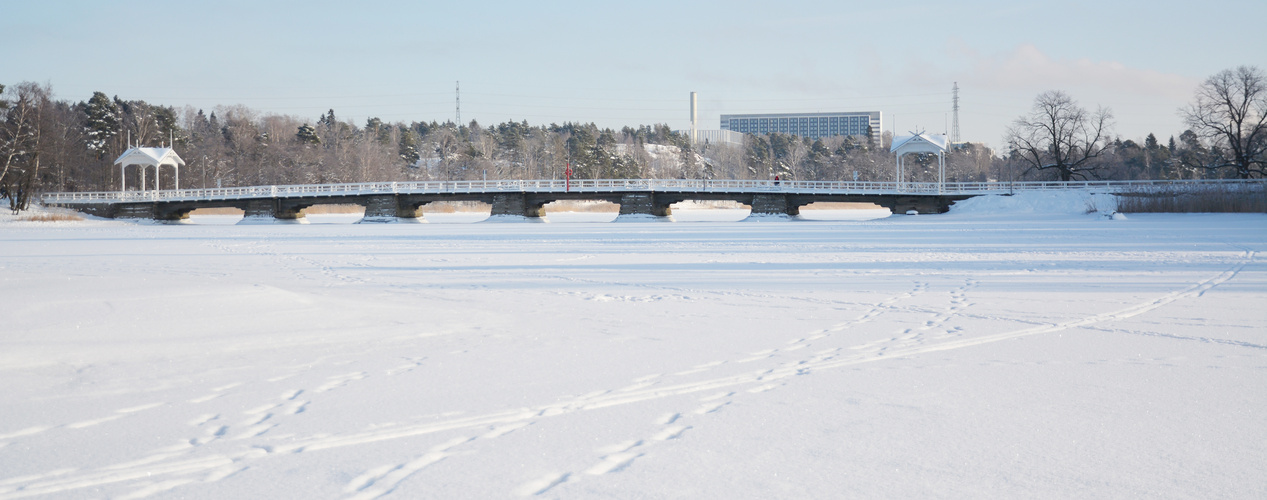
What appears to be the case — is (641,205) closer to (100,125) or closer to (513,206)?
(513,206)

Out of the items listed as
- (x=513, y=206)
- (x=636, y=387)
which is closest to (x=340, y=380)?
(x=636, y=387)

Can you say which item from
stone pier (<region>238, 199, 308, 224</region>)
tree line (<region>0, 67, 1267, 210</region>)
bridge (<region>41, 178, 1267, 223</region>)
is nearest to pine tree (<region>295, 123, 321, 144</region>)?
tree line (<region>0, 67, 1267, 210</region>)

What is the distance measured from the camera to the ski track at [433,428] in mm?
4461

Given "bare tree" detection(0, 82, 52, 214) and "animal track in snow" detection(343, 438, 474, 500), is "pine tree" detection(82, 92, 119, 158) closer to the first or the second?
"bare tree" detection(0, 82, 52, 214)

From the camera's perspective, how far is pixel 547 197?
59.1 m

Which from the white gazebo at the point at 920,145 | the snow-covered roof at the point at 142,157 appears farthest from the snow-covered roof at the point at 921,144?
the snow-covered roof at the point at 142,157

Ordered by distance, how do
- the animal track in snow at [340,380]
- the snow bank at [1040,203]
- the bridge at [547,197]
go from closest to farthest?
1. the animal track in snow at [340,380]
2. the snow bank at [1040,203]
3. the bridge at [547,197]

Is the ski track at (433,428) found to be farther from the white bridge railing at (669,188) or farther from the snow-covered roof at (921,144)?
the snow-covered roof at (921,144)

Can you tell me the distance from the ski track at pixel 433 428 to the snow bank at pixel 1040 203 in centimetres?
4315

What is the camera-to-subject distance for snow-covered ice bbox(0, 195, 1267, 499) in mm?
4586

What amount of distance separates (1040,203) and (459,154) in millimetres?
88474

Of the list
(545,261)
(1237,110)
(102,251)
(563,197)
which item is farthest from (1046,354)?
(1237,110)

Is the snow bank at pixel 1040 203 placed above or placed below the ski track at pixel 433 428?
above

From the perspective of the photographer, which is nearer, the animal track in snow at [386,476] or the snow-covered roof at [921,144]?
the animal track in snow at [386,476]
